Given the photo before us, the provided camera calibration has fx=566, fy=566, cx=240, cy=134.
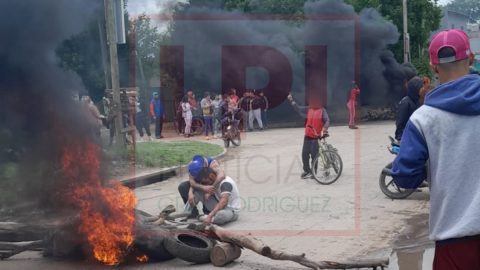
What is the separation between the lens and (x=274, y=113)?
26.2m

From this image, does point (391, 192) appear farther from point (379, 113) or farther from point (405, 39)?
point (405, 39)

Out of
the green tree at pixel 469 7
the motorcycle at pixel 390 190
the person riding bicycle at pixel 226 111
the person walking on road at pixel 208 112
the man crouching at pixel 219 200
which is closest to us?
the man crouching at pixel 219 200

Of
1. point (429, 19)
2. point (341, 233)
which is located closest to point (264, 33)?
point (429, 19)

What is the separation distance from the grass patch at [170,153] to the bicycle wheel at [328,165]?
4.21m

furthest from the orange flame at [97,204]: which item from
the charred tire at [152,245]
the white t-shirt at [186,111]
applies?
the white t-shirt at [186,111]

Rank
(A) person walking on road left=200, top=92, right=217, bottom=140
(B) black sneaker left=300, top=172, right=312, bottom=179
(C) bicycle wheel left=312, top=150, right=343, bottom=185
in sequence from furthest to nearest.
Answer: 1. (A) person walking on road left=200, top=92, right=217, bottom=140
2. (B) black sneaker left=300, top=172, right=312, bottom=179
3. (C) bicycle wheel left=312, top=150, right=343, bottom=185

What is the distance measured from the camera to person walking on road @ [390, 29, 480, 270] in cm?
250

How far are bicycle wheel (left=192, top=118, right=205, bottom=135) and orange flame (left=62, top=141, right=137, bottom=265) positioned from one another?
1492cm

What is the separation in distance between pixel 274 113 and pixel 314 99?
15.4m

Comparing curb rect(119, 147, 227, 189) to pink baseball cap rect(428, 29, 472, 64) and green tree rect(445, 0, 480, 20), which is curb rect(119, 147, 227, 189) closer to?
pink baseball cap rect(428, 29, 472, 64)

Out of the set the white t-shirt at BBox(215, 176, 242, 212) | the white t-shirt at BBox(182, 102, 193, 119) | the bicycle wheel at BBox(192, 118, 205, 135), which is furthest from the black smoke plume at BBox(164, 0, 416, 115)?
the white t-shirt at BBox(215, 176, 242, 212)

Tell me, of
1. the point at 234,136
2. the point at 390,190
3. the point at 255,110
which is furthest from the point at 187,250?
the point at 255,110

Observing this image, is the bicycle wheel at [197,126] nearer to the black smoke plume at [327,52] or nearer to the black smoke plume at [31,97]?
the black smoke plume at [327,52]

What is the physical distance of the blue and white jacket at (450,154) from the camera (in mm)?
2502
